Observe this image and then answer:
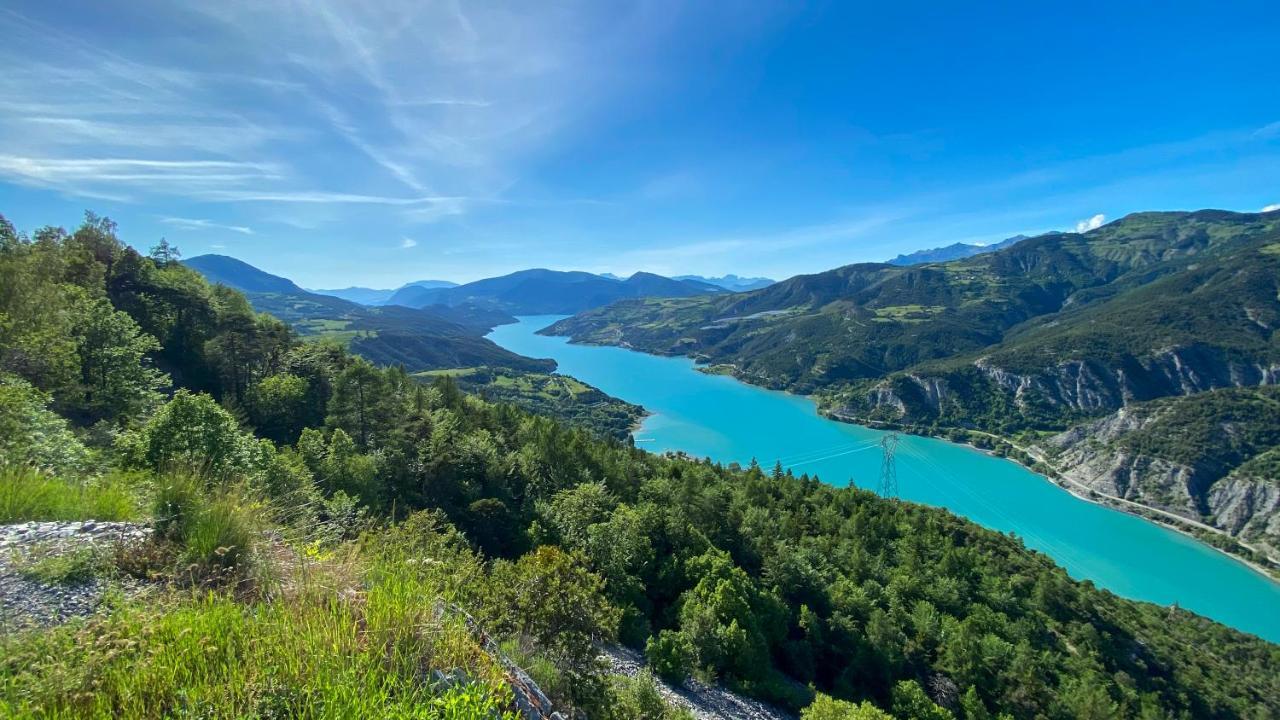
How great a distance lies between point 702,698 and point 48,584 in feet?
52.8

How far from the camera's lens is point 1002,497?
4419 inches

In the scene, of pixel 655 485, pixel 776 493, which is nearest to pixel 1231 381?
pixel 776 493

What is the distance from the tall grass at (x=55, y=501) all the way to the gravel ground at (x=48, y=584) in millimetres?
372

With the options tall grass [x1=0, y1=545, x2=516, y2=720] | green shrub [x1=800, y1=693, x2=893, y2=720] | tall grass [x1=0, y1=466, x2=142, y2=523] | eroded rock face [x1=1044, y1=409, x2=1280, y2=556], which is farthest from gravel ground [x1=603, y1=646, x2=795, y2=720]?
eroded rock face [x1=1044, y1=409, x2=1280, y2=556]

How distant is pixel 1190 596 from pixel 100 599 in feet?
418

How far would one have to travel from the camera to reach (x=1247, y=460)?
357 ft

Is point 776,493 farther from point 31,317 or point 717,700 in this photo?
point 31,317

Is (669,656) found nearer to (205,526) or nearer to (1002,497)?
(205,526)

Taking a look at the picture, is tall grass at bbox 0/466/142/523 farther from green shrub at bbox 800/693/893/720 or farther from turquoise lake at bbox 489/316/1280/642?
turquoise lake at bbox 489/316/1280/642

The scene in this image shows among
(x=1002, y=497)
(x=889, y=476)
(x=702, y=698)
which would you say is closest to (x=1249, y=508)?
(x=1002, y=497)

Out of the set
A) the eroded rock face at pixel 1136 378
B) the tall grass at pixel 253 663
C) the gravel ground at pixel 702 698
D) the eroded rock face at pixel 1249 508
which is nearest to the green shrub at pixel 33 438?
the tall grass at pixel 253 663

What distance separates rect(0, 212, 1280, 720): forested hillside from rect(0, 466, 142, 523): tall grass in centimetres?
4

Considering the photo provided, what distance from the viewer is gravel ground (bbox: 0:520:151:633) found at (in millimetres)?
3918

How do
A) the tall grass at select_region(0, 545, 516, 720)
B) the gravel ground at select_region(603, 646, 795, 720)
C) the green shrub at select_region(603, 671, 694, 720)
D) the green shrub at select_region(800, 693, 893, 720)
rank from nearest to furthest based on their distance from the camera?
the tall grass at select_region(0, 545, 516, 720) → the green shrub at select_region(603, 671, 694, 720) → the green shrub at select_region(800, 693, 893, 720) → the gravel ground at select_region(603, 646, 795, 720)
